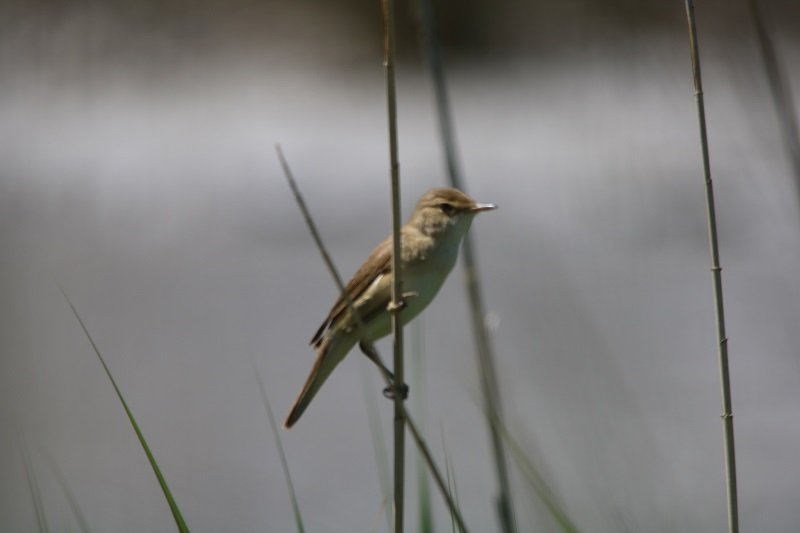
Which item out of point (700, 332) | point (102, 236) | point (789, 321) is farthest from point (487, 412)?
point (102, 236)

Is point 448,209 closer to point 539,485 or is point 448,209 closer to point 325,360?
point 325,360

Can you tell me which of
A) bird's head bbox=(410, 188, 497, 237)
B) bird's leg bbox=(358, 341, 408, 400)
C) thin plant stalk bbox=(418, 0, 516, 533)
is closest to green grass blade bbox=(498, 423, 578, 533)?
thin plant stalk bbox=(418, 0, 516, 533)

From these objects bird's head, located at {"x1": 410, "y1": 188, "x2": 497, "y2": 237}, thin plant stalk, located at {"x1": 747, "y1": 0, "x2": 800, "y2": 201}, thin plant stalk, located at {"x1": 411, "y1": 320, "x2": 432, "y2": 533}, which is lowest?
thin plant stalk, located at {"x1": 411, "y1": 320, "x2": 432, "y2": 533}

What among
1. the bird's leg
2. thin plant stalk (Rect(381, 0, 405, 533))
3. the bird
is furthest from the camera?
the bird

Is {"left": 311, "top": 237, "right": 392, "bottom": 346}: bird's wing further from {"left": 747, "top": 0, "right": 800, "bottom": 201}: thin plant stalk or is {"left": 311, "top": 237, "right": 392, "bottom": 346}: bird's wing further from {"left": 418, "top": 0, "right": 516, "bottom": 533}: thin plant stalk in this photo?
{"left": 747, "top": 0, "right": 800, "bottom": 201}: thin plant stalk

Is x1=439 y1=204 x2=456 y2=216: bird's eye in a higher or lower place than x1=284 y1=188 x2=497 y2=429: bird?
higher

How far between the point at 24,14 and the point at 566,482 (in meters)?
2.97

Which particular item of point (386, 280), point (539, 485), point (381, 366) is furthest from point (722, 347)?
point (386, 280)

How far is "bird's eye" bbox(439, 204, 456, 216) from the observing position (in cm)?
121

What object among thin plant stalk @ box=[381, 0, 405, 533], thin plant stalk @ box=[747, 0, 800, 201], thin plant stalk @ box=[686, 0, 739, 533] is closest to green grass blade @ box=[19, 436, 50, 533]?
thin plant stalk @ box=[381, 0, 405, 533]

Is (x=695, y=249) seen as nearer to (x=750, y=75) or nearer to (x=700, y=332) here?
(x=700, y=332)

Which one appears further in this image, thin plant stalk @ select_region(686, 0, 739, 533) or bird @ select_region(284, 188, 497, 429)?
bird @ select_region(284, 188, 497, 429)

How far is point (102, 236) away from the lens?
10.8ft

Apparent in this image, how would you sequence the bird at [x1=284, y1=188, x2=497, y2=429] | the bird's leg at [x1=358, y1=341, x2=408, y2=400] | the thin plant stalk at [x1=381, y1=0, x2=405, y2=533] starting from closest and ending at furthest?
the thin plant stalk at [x1=381, y1=0, x2=405, y2=533] < the bird's leg at [x1=358, y1=341, x2=408, y2=400] < the bird at [x1=284, y1=188, x2=497, y2=429]
